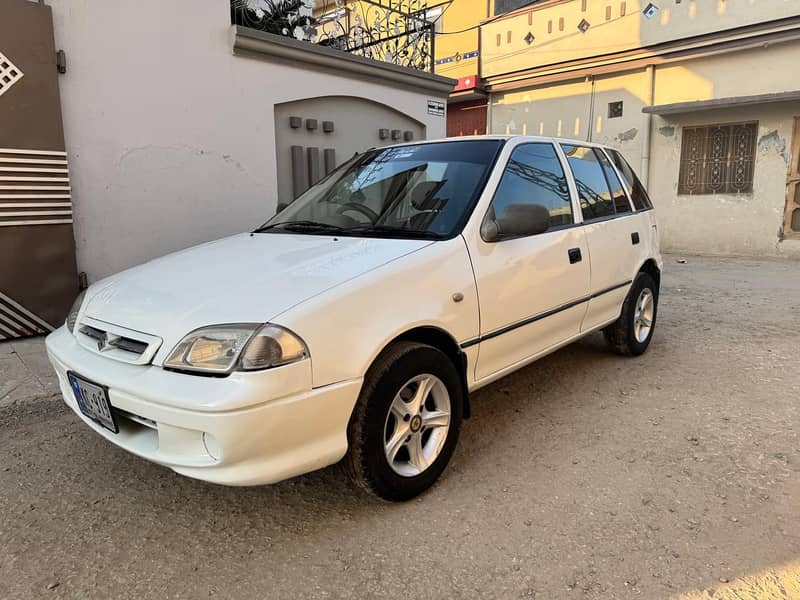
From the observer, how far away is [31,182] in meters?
4.54

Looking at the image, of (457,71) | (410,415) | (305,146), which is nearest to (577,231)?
(410,415)

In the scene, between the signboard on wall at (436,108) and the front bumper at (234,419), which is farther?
the signboard on wall at (436,108)

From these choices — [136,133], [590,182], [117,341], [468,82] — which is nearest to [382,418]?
[117,341]

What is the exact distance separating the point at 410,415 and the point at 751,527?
1505 millimetres

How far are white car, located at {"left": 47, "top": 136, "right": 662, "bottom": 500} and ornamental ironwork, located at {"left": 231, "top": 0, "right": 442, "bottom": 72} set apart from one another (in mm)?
3775

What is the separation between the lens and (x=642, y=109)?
11.7m

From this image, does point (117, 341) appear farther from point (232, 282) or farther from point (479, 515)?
point (479, 515)

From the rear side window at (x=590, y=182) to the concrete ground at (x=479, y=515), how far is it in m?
1.29

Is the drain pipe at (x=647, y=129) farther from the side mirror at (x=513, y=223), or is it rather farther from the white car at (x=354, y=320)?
the side mirror at (x=513, y=223)

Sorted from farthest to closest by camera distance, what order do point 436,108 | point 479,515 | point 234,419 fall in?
point 436,108 < point 479,515 < point 234,419

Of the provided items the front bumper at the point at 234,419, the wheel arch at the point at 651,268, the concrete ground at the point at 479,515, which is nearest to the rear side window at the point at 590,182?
the wheel arch at the point at 651,268

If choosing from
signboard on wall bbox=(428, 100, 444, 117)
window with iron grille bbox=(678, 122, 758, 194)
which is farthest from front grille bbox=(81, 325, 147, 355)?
window with iron grille bbox=(678, 122, 758, 194)

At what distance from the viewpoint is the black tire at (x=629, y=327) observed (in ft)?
14.6

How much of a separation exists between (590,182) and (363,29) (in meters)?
4.81
